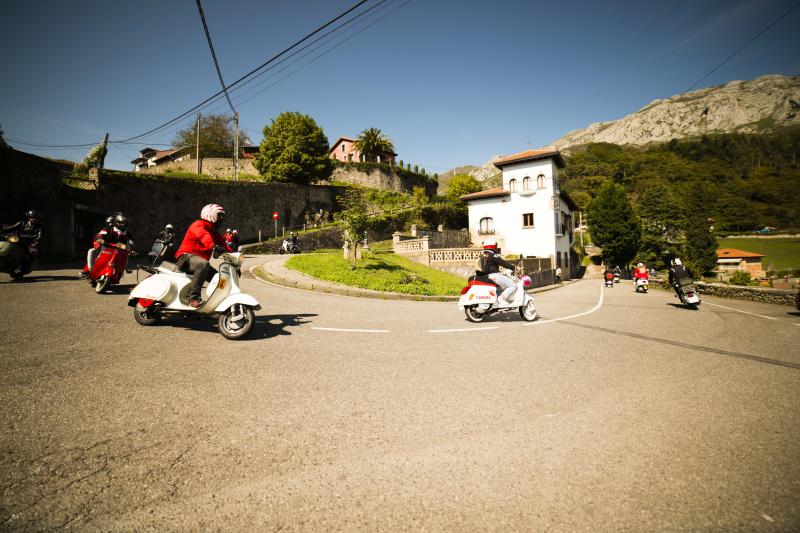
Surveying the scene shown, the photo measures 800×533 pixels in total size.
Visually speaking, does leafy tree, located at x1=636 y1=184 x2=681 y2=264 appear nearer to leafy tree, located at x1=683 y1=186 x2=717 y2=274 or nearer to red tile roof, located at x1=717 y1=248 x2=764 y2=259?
leafy tree, located at x1=683 y1=186 x2=717 y2=274

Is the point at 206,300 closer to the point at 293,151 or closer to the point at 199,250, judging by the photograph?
the point at 199,250

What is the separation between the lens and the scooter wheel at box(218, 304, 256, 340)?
5516 mm

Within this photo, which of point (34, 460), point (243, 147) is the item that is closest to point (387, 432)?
point (34, 460)

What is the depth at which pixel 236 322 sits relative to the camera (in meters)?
5.67

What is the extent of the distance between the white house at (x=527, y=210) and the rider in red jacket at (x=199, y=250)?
34.5 m

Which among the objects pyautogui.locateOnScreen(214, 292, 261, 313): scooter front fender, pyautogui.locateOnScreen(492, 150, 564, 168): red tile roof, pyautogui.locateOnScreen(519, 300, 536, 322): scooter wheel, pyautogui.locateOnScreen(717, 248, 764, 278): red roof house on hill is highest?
pyautogui.locateOnScreen(492, 150, 564, 168): red tile roof

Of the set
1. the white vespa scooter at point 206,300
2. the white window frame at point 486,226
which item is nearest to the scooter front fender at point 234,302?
the white vespa scooter at point 206,300

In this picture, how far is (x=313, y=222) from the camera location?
44.2m

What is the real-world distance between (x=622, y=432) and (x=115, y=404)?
4525 millimetres

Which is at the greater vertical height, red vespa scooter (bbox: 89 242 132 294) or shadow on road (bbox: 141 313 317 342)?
red vespa scooter (bbox: 89 242 132 294)

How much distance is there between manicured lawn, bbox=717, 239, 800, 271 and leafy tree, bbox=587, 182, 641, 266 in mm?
27143

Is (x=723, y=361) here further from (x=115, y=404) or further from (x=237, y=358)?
(x=115, y=404)

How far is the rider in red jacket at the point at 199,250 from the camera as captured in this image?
5797 millimetres

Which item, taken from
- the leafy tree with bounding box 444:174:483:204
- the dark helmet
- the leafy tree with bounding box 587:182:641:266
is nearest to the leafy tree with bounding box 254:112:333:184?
the leafy tree with bounding box 444:174:483:204
